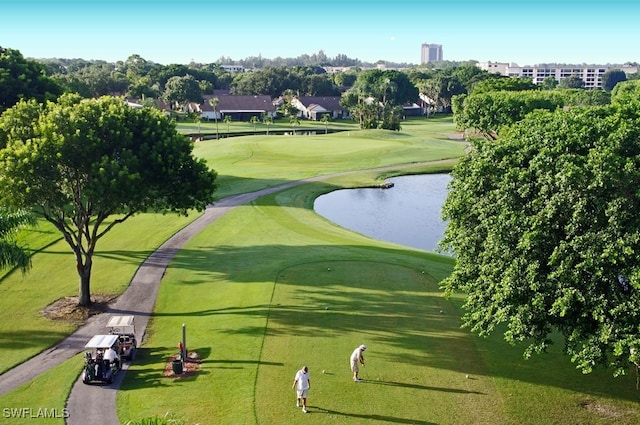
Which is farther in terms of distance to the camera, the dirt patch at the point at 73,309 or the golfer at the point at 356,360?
the dirt patch at the point at 73,309

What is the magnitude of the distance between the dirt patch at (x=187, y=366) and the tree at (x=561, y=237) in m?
11.0

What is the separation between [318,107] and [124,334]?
5996 inches

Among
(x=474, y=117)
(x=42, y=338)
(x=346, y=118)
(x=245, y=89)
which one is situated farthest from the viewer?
(x=245, y=89)

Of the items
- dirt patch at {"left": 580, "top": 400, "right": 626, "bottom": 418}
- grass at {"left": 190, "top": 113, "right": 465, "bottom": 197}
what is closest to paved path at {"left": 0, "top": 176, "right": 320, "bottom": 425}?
dirt patch at {"left": 580, "top": 400, "right": 626, "bottom": 418}

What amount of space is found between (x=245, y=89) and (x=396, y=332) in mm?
172959

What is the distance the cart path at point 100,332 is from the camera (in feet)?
73.0

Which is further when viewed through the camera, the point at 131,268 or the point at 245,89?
the point at 245,89

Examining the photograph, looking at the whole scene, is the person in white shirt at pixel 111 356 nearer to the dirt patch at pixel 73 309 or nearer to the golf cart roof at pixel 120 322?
the golf cart roof at pixel 120 322

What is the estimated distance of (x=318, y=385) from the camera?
2359 centimetres

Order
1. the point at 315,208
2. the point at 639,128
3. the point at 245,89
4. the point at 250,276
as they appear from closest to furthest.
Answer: the point at 639,128 < the point at 250,276 < the point at 315,208 < the point at 245,89

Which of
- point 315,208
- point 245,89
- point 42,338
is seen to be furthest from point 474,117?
point 245,89

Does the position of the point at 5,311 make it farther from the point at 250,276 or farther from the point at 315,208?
the point at 315,208

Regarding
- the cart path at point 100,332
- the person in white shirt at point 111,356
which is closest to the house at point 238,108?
the cart path at point 100,332

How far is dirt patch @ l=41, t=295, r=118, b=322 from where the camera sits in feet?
104
